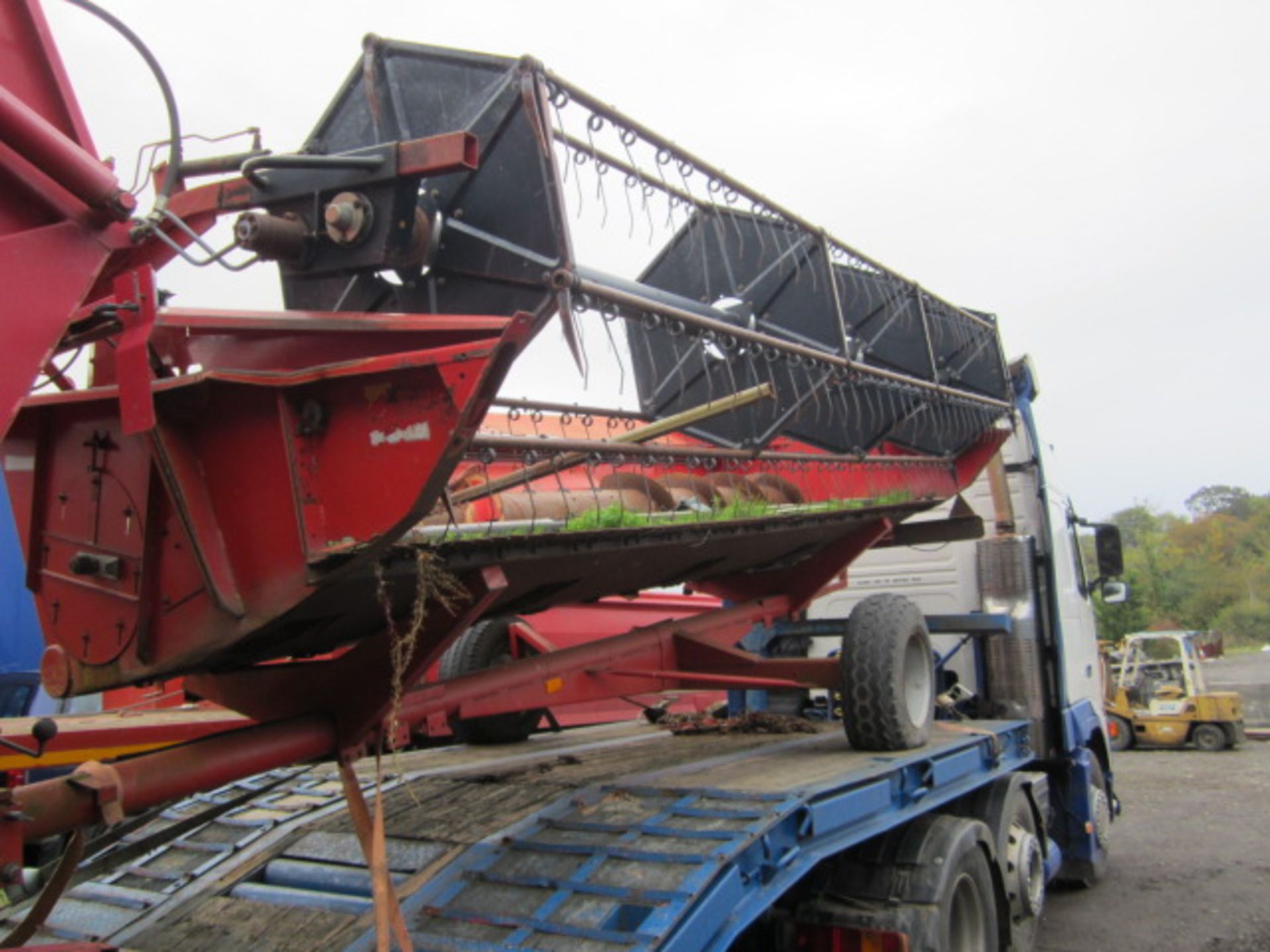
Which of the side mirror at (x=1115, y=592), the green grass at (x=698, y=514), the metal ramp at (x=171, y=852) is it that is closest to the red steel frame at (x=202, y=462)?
the green grass at (x=698, y=514)

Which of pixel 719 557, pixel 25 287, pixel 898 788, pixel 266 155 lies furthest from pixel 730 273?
pixel 25 287

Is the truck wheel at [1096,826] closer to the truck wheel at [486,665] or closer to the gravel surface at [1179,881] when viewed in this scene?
the gravel surface at [1179,881]

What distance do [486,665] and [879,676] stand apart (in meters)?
1.87

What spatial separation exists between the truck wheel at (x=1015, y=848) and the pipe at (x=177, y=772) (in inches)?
A: 125

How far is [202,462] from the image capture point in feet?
9.26

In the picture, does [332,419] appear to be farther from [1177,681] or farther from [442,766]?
[1177,681]

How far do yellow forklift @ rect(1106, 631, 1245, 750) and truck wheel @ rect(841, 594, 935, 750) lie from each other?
11883 millimetres

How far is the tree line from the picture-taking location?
55250 mm

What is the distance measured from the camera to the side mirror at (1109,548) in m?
7.48

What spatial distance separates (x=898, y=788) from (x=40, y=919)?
115 inches

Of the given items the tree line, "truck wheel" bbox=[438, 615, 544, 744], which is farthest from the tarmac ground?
the tree line

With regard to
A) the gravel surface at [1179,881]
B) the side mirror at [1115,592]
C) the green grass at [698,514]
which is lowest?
the gravel surface at [1179,881]

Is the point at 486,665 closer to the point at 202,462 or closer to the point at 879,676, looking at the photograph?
the point at 879,676

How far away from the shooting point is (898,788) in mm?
4254
